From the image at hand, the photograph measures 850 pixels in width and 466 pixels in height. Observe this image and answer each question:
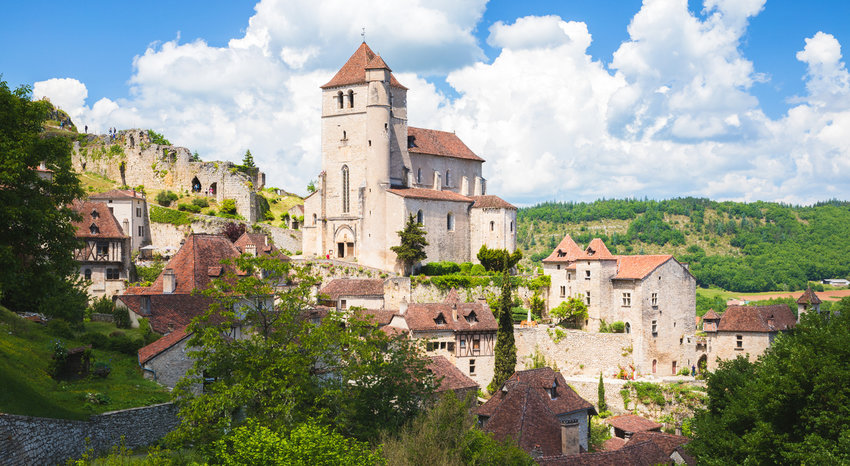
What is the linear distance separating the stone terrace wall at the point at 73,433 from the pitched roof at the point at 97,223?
31.3 meters

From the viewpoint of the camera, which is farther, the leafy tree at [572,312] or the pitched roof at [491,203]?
the pitched roof at [491,203]

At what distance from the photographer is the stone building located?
191 ft

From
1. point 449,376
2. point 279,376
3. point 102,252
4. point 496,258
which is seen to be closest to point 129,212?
point 102,252

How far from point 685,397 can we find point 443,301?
758 inches

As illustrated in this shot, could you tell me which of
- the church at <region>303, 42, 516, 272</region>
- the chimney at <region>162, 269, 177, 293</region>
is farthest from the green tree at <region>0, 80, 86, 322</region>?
the church at <region>303, 42, 516, 272</region>

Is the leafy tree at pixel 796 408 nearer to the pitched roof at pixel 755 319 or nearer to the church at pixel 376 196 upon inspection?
the pitched roof at pixel 755 319

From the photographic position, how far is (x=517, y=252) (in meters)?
68.5

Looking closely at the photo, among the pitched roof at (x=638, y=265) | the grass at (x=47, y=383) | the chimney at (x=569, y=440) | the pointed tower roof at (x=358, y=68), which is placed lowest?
the chimney at (x=569, y=440)

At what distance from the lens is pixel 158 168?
83.6 m

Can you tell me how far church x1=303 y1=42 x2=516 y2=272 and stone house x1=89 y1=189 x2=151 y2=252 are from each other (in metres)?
14.5

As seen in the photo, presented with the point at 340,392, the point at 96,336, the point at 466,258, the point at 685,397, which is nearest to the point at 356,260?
the point at 466,258

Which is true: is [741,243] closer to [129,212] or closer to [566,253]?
[566,253]

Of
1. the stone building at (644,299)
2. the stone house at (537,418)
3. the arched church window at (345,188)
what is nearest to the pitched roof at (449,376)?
the stone house at (537,418)

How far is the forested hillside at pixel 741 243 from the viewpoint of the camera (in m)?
148
